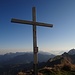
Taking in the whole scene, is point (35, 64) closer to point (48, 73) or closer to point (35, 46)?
point (35, 46)

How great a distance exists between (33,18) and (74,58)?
603ft

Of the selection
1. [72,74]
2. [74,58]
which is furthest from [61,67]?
[74,58]

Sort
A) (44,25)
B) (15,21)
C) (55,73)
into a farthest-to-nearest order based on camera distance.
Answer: (55,73), (44,25), (15,21)

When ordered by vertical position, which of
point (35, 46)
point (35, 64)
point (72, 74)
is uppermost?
point (35, 46)

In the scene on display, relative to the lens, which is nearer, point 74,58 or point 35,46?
point 35,46

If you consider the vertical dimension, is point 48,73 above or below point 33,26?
below

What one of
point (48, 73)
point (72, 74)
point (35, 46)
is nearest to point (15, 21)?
point (35, 46)

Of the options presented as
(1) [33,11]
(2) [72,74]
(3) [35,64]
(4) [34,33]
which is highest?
(1) [33,11]

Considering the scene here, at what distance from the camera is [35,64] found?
28.6 ft

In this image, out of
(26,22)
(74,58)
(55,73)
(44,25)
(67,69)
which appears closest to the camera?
(26,22)

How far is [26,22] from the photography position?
9133 millimetres

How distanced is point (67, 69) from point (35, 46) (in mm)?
11527

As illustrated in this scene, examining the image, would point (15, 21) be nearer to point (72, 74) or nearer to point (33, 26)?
point (33, 26)

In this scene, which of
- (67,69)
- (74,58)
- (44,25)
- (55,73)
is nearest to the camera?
(44,25)
